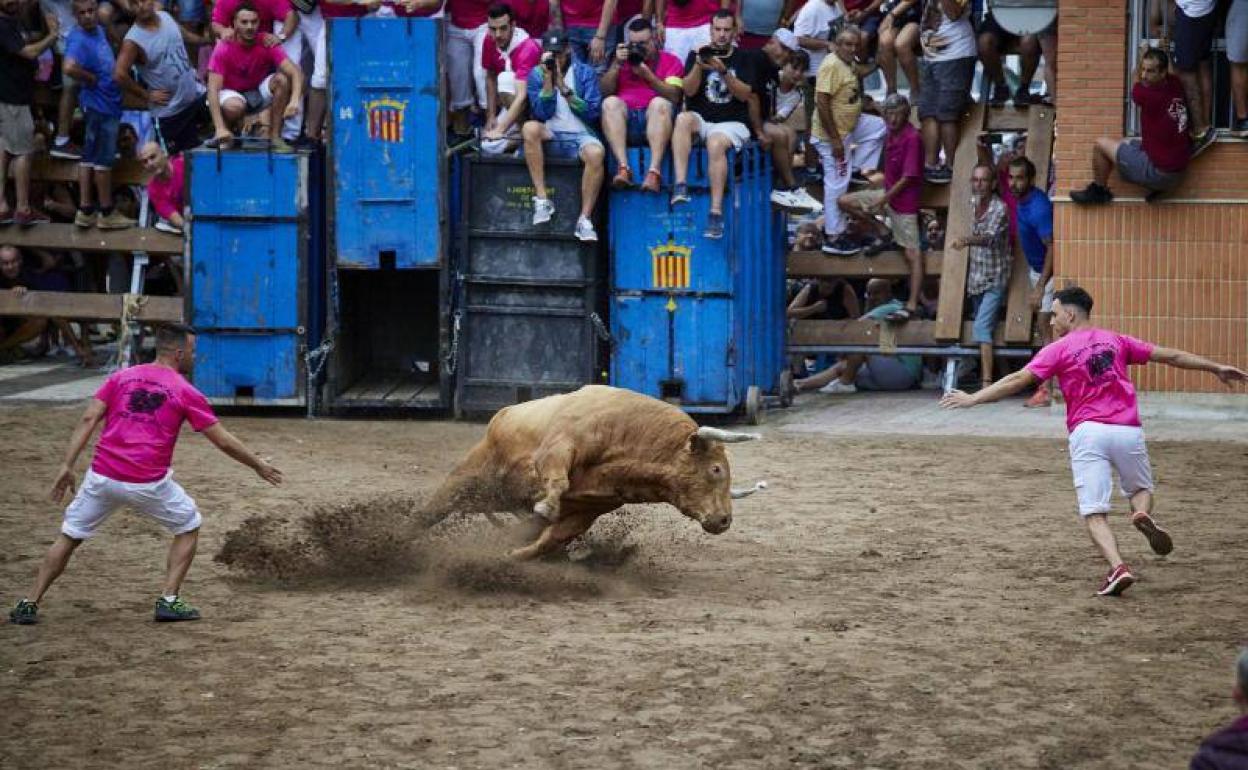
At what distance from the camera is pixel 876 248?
19.4 metres

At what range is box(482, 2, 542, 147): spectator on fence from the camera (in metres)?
17.9

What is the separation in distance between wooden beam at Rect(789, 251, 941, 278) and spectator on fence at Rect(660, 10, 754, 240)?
1.86 m

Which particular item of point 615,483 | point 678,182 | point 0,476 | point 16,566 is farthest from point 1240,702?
point 678,182

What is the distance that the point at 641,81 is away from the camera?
18.1m

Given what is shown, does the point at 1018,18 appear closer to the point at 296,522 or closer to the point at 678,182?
the point at 678,182

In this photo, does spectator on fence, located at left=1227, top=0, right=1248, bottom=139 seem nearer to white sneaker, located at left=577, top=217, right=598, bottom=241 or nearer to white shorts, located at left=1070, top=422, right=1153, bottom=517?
white sneaker, located at left=577, top=217, right=598, bottom=241

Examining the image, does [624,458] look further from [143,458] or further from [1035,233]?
[1035,233]

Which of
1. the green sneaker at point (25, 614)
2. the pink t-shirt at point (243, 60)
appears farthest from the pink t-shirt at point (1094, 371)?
the pink t-shirt at point (243, 60)

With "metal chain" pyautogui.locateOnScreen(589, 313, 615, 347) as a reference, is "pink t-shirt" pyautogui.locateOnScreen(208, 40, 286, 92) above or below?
above

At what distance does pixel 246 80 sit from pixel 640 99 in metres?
3.91

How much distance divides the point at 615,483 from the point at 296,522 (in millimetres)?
3333

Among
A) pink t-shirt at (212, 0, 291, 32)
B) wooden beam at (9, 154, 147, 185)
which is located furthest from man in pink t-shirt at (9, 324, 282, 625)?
wooden beam at (9, 154, 147, 185)

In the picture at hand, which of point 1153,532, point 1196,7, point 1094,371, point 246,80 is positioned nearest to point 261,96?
point 246,80

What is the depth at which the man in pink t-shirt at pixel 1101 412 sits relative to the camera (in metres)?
10.8
